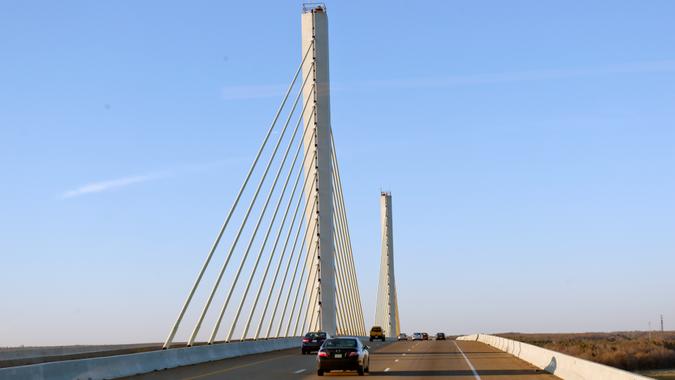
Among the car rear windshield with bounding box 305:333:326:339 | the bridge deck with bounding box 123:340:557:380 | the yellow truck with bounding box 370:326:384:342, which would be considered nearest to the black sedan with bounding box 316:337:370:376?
the bridge deck with bounding box 123:340:557:380

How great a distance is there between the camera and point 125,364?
2648 centimetres

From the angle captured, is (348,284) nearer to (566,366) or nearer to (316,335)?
(316,335)

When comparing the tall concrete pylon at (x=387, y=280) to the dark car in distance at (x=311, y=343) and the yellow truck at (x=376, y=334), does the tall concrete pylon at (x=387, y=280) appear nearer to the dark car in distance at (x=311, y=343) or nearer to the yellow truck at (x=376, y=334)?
the yellow truck at (x=376, y=334)

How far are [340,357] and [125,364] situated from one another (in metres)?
5.86

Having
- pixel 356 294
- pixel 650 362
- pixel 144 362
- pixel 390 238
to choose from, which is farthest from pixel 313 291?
pixel 390 238

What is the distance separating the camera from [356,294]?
246ft

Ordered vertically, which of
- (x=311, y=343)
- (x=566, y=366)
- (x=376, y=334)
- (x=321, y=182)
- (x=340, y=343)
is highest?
(x=321, y=182)

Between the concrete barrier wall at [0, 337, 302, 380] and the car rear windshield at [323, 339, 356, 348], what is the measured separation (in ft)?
17.6

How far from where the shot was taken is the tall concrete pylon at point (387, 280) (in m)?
114

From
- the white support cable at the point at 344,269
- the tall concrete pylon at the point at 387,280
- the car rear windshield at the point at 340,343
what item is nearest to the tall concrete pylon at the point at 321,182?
the white support cable at the point at 344,269

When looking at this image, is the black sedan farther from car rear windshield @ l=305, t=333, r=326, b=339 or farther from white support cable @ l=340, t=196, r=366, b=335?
white support cable @ l=340, t=196, r=366, b=335

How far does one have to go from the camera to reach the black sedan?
26.6 metres

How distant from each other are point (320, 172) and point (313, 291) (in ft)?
24.2

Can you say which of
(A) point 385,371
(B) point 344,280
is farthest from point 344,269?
(A) point 385,371
